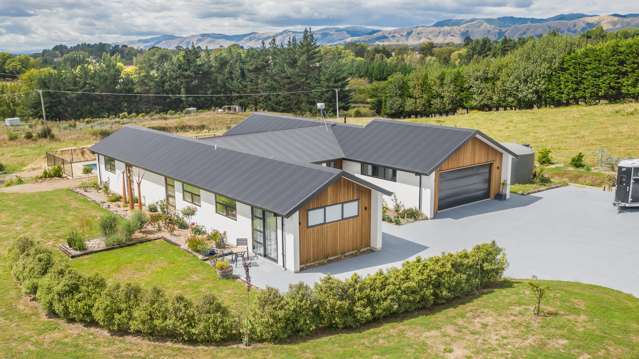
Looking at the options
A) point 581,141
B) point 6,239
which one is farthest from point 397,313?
point 581,141

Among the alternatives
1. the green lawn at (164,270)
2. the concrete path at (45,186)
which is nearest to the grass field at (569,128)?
the green lawn at (164,270)

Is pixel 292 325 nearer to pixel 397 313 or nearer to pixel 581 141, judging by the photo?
pixel 397 313

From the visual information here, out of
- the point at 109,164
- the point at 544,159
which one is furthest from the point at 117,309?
the point at 544,159

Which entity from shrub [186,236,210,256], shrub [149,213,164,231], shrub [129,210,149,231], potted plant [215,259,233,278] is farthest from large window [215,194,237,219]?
shrub [129,210,149,231]

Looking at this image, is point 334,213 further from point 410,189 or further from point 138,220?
point 138,220

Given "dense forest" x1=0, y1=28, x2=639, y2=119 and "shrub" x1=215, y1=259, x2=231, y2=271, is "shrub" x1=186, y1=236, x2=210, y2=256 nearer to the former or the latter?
"shrub" x1=215, y1=259, x2=231, y2=271

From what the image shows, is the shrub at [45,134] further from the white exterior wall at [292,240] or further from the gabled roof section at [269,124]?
the white exterior wall at [292,240]
